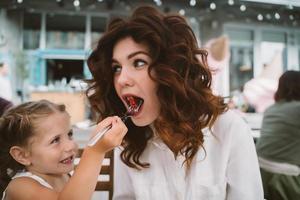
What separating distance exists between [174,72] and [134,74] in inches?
4.5

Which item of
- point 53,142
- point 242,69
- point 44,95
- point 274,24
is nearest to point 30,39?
point 44,95

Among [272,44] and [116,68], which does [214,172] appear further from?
[272,44]

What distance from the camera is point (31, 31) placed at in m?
8.34

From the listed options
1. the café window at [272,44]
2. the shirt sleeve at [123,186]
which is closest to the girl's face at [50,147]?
the shirt sleeve at [123,186]

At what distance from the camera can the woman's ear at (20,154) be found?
3.67 ft

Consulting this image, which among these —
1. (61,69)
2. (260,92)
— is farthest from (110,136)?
(61,69)

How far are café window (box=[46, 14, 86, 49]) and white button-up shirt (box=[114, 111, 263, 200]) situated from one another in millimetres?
7713

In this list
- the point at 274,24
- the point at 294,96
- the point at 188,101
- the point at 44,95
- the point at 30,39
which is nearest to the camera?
the point at 188,101

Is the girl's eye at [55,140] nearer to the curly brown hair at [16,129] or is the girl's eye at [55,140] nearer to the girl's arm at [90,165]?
the curly brown hair at [16,129]

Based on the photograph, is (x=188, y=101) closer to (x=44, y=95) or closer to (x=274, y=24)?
(x=44, y=95)

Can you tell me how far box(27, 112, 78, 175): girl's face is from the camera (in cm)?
111

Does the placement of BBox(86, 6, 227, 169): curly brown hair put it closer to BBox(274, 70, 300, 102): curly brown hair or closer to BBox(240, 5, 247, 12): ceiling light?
BBox(274, 70, 300, 102): curly brown hair

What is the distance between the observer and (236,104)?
470 cm

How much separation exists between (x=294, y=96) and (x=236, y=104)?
231cm
